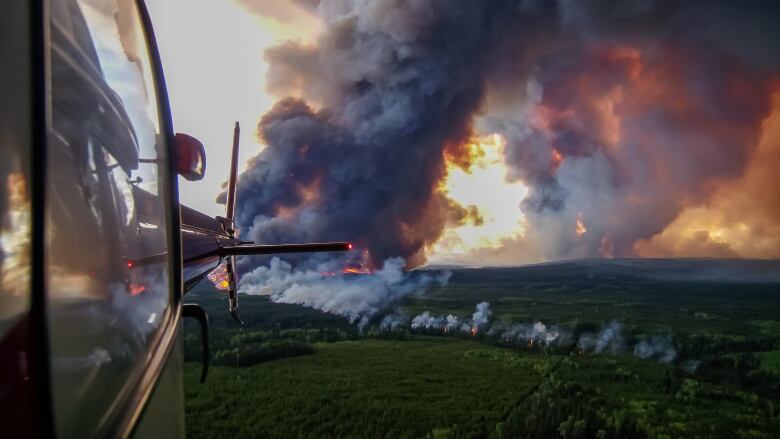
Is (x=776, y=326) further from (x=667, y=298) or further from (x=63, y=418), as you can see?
(x=63, y=418)

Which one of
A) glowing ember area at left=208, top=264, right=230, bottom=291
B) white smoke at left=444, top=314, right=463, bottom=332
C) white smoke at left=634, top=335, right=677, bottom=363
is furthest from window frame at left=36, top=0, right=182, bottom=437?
white smoke at left=444, top=314, right=463, bottom=332

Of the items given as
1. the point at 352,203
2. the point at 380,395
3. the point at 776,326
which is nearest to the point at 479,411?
the point at 380,395

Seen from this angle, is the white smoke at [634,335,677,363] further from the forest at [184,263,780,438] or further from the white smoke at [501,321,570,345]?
the white smoke at [501,321,570,345]

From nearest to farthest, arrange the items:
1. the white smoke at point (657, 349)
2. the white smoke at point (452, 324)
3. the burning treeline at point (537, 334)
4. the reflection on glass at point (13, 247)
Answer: the reflection on glass at point (13, 247) < the white smoke at point (657, 349) < the burning treeline at point (537, 334) < the white smoke at point (452, 324)

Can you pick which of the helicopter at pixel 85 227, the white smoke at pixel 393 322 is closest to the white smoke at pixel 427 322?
the white smoke at pixel 393 322

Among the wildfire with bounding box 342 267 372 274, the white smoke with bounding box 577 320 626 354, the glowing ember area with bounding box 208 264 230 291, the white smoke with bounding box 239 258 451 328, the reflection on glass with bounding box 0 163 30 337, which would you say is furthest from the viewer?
the wildfire with bounding box 342 267 372 274

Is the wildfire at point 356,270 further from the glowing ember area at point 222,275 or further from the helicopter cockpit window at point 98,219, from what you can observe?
the helicopter cockpit window at point 98,219
